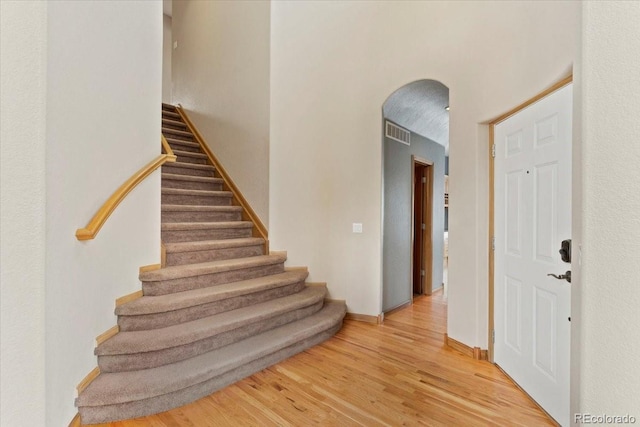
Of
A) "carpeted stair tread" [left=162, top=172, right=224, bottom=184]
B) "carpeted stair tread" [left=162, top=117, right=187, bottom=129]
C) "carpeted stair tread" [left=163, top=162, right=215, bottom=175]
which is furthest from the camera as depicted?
"carpeted stair tread" [left=162, top=117, right=187, bottom=129]

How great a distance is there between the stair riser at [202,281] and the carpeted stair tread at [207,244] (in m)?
0.37

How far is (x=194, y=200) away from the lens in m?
4.02

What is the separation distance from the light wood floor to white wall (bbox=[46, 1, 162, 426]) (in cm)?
62

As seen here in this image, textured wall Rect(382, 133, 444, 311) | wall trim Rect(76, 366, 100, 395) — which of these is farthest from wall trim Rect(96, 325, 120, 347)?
textured wall Rect(382, 133, 444, 311)

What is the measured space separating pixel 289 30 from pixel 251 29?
631 mm

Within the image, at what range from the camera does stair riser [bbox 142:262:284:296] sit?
2.62m

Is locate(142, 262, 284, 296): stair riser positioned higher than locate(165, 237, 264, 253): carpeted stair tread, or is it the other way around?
locate(165, 237, 264, 253): carpeted stair tread

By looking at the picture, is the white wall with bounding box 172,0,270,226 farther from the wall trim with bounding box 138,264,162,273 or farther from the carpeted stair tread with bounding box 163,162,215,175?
the wall trim with bounding box 138,264,162,273

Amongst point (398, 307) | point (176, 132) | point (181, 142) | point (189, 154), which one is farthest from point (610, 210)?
point (176, 132)

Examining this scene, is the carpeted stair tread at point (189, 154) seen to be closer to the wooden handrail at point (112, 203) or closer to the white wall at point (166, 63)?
the wooden handrail at point (112, 203)

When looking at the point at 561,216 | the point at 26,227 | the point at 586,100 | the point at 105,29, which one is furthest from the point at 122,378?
the point at 561,216

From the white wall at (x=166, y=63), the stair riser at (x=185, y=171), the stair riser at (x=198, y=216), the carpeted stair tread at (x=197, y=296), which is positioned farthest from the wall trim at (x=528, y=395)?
the white wall at (x=166, y=63)

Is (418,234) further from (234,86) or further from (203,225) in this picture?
(234,86)

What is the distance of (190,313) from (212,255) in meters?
0.86
